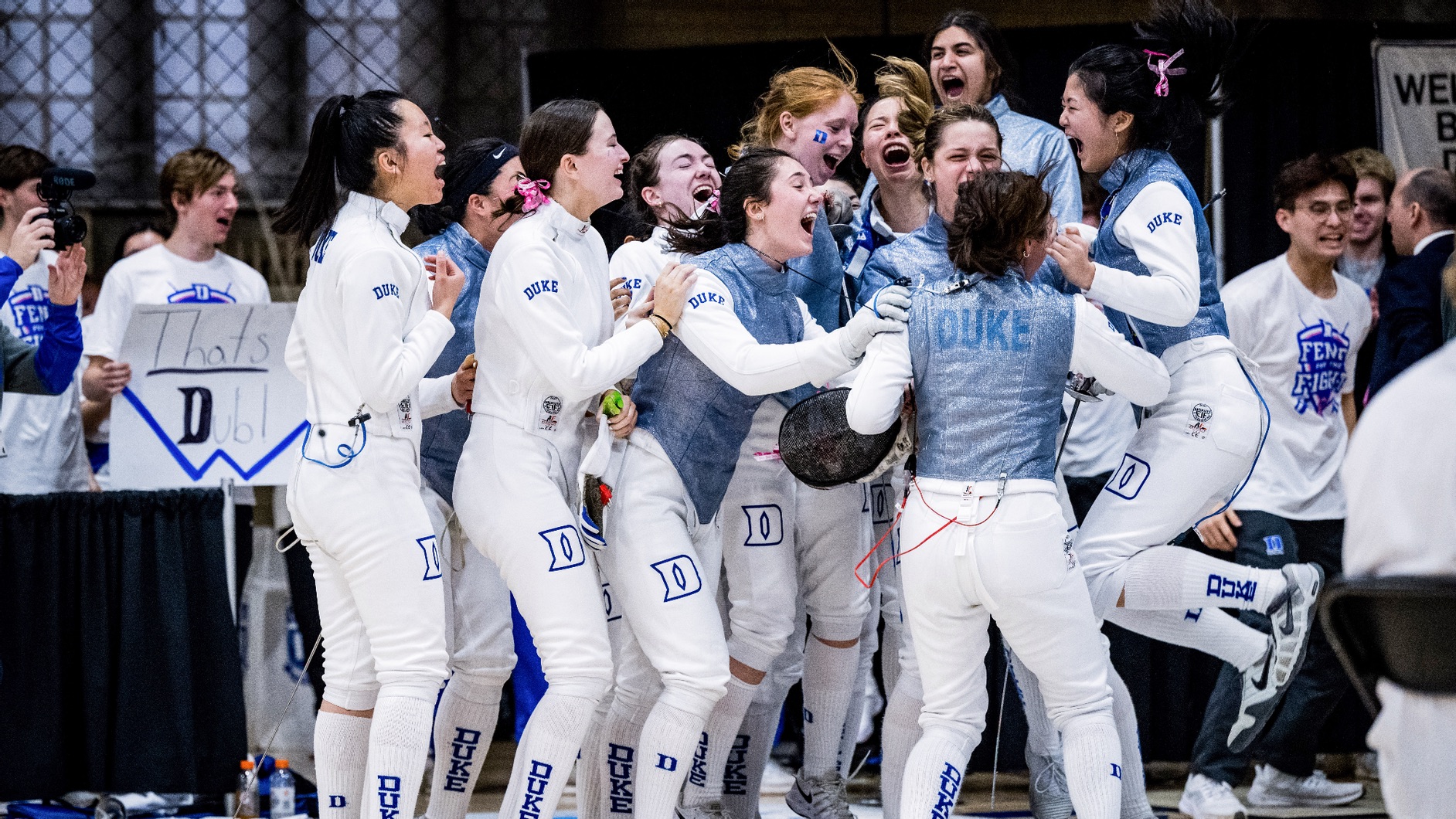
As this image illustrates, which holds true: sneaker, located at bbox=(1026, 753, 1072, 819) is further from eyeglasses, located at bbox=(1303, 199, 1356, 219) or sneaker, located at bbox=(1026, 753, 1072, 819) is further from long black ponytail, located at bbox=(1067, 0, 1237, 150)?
eyeglasses, located at bbox=(1303, 199, 1356, 219)

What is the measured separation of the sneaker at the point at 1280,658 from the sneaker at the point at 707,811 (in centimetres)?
122

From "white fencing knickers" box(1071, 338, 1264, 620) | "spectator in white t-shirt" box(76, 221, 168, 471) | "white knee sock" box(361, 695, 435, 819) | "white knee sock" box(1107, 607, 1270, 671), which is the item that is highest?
"spectator in white t-shirt" box(76, 221, 168, 471)

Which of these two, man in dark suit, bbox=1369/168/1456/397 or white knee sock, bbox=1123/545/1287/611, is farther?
man in dark suit, bbox=1369/168/1456/397

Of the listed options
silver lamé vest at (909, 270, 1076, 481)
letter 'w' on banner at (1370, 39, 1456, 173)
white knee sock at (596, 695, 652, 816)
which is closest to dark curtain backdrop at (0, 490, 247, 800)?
white knee sock at (596, 695, 652, 816)

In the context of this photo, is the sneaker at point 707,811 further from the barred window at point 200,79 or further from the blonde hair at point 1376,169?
the barred window at point 200,79

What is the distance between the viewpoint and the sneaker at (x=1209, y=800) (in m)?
4.32

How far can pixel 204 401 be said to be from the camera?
15.6ft

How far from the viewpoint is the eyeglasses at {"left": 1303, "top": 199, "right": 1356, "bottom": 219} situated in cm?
473

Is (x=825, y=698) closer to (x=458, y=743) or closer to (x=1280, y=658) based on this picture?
(x=458, y=743)

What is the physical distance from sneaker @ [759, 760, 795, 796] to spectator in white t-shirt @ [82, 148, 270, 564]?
1.86 metres

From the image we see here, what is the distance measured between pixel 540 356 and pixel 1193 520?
1.57 meters

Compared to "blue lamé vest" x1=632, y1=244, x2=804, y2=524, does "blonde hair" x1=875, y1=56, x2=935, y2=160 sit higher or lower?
higher

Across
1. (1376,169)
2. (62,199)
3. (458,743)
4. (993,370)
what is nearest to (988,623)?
(993,370)

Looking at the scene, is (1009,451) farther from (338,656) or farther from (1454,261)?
(338,656)
